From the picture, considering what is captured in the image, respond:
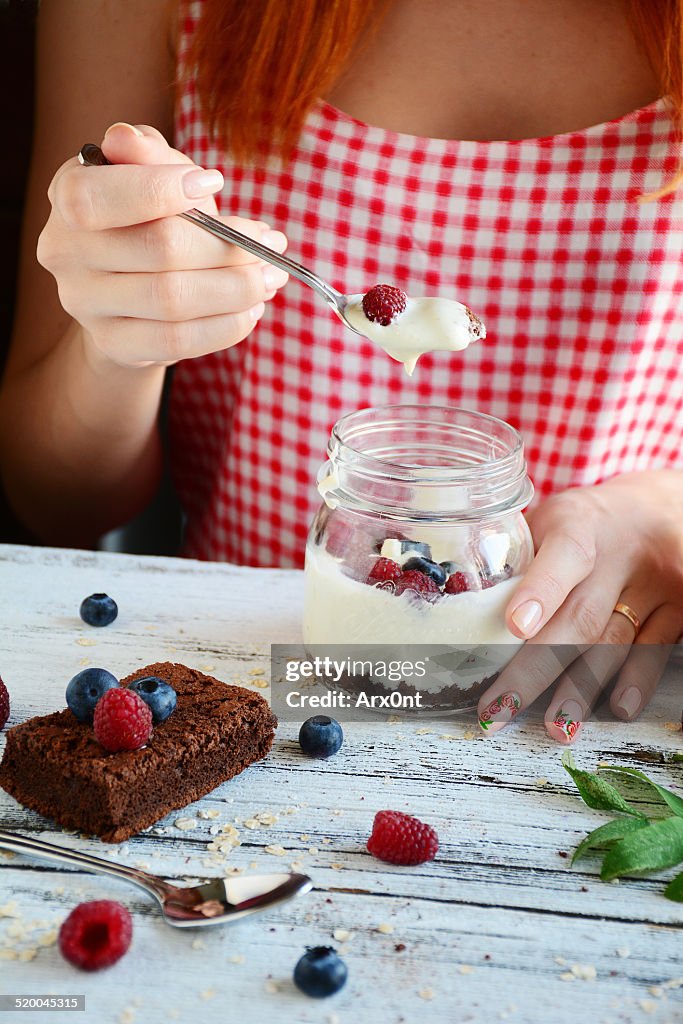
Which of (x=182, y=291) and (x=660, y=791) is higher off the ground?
(x=182, y=291)

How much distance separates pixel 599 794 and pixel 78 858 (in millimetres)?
476

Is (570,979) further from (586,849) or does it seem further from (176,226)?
(176,226)

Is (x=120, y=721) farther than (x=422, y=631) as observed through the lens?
No

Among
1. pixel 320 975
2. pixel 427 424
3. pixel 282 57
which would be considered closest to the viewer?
pixel 320 975

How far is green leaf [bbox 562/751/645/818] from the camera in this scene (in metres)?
0.91

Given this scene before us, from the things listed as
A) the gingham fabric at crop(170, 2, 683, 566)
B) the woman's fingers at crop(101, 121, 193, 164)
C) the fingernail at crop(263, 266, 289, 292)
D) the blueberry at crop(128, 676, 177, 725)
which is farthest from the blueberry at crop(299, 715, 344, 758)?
the gingham fabric at crop(170, 2, 683, 566)

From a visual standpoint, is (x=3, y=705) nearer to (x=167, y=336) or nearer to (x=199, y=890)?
(x=199, y=890)

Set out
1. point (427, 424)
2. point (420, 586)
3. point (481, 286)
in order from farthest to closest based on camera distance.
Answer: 1. point (481, 286)
2. point (427, 424)
3. point (420, 586)

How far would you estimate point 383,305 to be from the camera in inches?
41.7

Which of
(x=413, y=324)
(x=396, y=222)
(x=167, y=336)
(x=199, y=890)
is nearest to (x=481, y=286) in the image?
(x=396, y=222)

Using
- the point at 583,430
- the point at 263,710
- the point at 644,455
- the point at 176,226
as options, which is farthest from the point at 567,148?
the point at 263,710

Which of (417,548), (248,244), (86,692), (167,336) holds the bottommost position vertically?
(86,692)

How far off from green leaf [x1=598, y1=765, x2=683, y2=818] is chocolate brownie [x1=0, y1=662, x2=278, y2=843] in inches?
14.2

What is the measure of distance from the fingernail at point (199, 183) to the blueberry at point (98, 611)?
1.68ft
